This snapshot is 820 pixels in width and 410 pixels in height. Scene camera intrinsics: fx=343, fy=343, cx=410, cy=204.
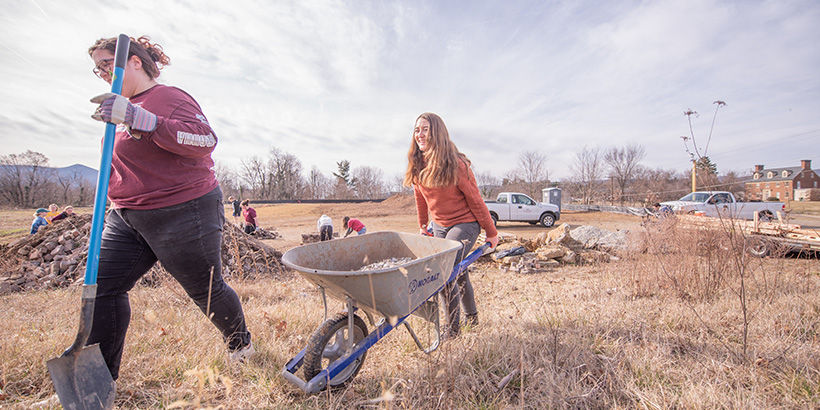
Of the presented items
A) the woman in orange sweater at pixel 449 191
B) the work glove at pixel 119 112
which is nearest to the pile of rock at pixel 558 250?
the woman in orange sweater at pixel 449 191

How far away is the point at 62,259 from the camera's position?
628 cm

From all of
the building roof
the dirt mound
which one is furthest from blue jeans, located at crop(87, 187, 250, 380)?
the building roof

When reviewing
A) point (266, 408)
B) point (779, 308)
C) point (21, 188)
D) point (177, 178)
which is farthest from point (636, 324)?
point (21, 188)

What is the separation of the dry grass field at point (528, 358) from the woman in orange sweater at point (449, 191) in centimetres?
29

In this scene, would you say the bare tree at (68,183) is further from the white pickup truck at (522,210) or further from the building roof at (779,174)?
the building roof at (779,174)

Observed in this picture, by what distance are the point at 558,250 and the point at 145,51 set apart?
22.1 feet

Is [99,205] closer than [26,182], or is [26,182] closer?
[99,205]

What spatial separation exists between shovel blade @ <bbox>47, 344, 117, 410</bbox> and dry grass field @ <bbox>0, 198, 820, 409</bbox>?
0.27 meters

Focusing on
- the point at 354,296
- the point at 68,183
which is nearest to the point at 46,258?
the point at 354,296

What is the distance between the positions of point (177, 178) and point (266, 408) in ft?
3.94

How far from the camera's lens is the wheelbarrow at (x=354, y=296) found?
159 cm

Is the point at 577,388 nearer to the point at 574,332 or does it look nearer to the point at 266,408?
the point at 574,332

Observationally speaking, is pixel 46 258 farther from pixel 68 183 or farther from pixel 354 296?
pixel 68 183

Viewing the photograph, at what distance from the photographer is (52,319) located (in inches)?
114
